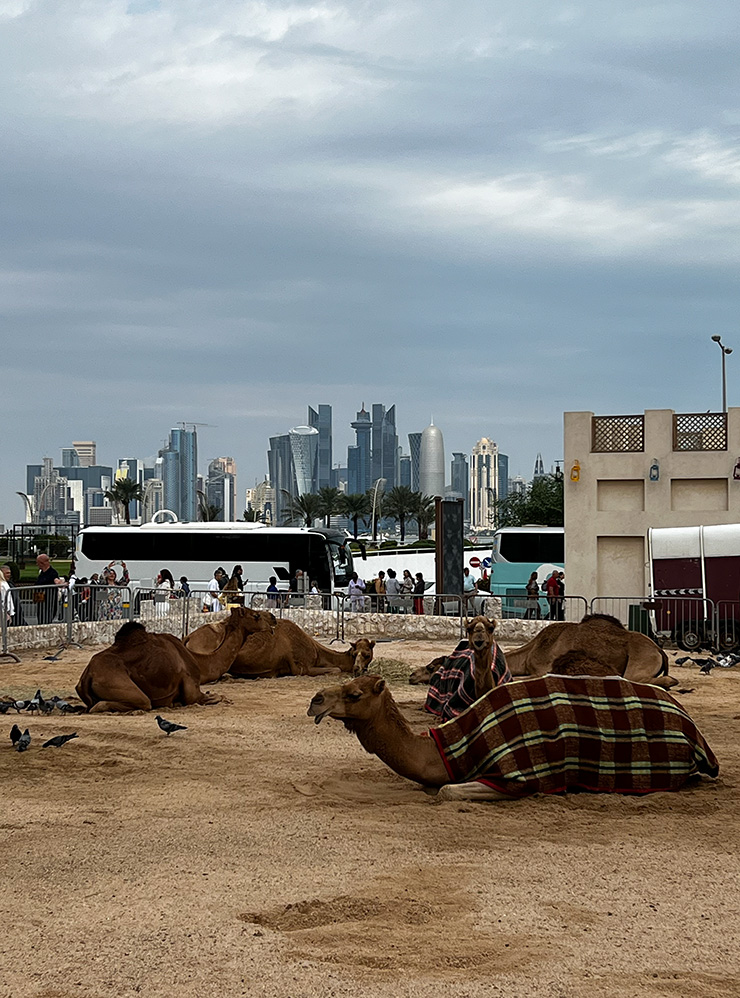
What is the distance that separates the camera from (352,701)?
838 centimetres

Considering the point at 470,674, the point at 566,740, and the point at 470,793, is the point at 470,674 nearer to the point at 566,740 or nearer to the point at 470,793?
the point at 566,740

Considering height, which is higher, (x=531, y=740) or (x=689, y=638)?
(x=531, y=740)

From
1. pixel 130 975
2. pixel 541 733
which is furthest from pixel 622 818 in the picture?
pixel 130 975

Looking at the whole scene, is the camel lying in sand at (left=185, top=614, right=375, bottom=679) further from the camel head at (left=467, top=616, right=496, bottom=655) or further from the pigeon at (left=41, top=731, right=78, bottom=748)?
the camel head at (left=467, top=616, right=496, bottom=655)

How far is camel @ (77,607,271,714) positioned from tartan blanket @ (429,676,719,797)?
18.8ft

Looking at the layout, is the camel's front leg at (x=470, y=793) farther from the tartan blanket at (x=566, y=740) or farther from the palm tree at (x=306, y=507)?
the palm tree at (x=306, y=507)

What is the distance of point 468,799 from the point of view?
8414 millimetres

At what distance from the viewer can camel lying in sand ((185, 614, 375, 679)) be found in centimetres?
1700

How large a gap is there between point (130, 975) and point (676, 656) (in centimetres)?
1774

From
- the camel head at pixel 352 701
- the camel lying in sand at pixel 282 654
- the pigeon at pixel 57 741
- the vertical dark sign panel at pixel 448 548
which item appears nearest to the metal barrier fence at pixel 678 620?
the vertical dark sign panel at pixel 448 548

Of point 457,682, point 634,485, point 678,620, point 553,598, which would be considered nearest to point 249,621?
point 457,682

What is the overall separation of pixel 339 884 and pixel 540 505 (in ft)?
231

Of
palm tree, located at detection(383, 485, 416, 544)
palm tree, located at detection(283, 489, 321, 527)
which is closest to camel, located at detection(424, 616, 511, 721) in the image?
palm tree, located at detection(283, 489, 321, 527)

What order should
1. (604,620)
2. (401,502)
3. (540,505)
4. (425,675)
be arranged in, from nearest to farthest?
(604,620)
(425,675)
(540,505)
(401,502)
